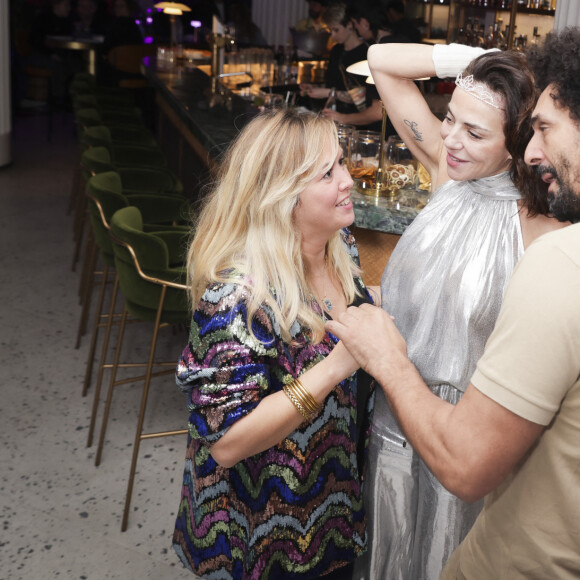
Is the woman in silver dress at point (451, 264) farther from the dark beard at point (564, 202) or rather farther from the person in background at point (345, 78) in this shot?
the person in background at point (345, 78)

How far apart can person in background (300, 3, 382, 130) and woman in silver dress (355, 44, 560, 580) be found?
2.69 m

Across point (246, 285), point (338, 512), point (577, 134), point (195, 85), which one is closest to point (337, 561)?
point (338, 512)

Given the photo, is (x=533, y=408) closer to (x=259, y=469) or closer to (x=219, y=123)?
(x=259, y=469)

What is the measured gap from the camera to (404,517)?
5.66ft

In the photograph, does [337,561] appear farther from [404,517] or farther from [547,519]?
[547,519]

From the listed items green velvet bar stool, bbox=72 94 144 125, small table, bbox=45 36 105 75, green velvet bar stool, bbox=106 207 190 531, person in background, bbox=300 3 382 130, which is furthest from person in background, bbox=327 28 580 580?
small table, bbox=45 36 105 75

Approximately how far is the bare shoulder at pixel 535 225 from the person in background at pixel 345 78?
2.86 meters

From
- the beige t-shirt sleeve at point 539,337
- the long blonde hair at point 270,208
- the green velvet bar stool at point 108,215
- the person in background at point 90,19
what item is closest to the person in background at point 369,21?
the green velvet bar stool at point 108,215

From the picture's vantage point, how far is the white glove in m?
1.66

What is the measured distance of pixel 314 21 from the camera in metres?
8.69

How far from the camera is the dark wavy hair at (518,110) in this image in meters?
1.44

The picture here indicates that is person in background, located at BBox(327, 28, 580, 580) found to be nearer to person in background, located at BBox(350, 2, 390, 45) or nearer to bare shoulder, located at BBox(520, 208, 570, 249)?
bare shoulder, located at BBox(520, 208, 570, 249)

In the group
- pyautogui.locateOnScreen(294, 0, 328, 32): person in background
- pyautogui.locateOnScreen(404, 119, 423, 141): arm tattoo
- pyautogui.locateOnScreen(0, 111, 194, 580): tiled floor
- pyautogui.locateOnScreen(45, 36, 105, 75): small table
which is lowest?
pyautogui.locateOnScreen(0, 111, 194, 580): tiled floor

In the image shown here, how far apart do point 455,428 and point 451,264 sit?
560 millimetres
